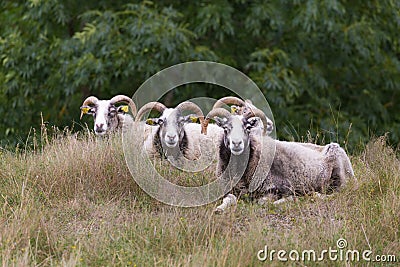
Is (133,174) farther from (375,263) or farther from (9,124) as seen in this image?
(9,124)

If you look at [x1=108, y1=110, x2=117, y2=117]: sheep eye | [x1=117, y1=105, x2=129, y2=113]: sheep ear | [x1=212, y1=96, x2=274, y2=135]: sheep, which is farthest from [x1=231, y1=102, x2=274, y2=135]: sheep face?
[x1=108, y1=110, x2=117, y2=117]: sheep eye

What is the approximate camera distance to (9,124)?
52.1 feet

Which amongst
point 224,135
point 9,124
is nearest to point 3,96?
point 9,124

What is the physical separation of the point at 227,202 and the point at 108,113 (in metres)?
3.49

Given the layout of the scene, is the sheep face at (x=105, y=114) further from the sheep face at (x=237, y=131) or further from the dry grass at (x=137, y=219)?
the sheep face at (x=237, y=131)

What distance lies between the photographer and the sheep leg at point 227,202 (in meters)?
7.15

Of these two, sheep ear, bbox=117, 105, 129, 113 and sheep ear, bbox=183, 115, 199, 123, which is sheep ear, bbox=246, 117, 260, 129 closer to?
sheep ear, bbox=183, 115, 199, 123

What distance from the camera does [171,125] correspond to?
29.7ft

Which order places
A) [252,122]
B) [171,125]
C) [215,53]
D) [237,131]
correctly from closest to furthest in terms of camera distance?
[237,131] → [252,122] → [171,125] → [215,53]

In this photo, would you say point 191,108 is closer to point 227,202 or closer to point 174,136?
point 174,136

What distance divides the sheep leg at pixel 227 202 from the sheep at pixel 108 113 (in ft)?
9.59

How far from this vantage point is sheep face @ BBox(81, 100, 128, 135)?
1015 centimetres

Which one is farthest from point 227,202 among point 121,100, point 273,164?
point 121,100

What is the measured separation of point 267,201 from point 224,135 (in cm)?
92
